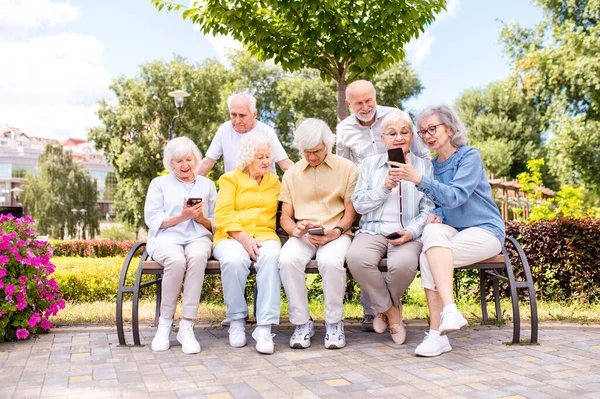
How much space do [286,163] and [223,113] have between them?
24.8 m

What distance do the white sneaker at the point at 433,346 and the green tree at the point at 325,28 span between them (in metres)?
3.36

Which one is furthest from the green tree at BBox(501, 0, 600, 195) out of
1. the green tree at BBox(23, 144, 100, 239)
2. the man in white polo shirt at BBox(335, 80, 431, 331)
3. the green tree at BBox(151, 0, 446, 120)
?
the green tree at BBox(23, 144, 100, 239)

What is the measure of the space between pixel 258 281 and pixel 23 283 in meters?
1.82

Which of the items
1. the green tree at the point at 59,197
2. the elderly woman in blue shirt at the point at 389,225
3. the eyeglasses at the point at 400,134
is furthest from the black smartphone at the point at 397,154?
the green tree at the point at 59,197

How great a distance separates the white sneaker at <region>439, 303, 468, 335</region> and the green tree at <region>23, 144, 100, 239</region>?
40318 mm

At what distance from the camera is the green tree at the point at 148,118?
Result: 95.4ft

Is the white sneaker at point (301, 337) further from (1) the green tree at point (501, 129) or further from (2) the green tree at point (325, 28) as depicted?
(1) the green tree at point (501, 129)

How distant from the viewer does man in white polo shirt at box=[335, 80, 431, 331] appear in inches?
180

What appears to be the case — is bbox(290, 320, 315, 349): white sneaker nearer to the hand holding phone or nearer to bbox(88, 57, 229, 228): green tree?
the hand holding phone

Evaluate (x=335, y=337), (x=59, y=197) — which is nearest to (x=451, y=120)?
(x=335, y=337)

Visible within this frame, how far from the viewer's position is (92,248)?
56.1 ft

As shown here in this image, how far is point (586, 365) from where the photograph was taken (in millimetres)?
3439

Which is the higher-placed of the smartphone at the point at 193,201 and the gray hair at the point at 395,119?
the gray hair at the point at 395,119

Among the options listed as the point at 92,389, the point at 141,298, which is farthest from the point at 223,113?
the point at 92,389
